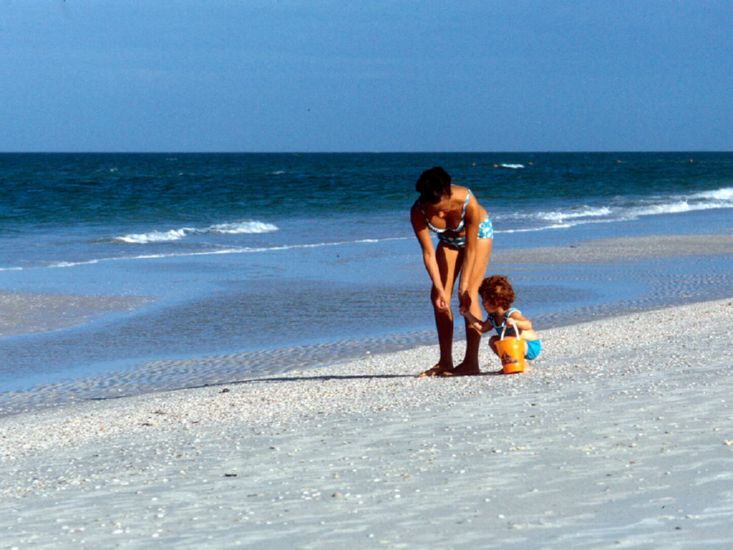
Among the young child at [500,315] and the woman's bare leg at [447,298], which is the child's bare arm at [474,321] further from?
the woman's bare leg at [447,298]

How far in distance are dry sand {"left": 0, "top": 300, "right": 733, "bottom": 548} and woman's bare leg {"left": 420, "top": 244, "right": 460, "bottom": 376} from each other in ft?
0.82

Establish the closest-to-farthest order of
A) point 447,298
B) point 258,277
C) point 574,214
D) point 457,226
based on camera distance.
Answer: point 457,226 → point 447,298 → point 258,277 → point 574,214

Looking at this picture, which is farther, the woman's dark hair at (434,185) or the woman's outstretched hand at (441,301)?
the woman's outstretched hand at (441,301)

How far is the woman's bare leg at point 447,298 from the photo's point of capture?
302 inches

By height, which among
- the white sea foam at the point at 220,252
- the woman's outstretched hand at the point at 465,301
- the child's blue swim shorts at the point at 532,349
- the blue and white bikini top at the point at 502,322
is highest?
the woman's outstretched hand at the point at 465,301

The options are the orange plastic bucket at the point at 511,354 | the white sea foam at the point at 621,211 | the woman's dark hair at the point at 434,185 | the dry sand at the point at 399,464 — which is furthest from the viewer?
the white sea foam at the point at 621,211

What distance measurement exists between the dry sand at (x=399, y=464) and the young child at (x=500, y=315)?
230 mm

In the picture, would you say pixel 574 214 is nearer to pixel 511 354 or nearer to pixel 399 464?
pixel 511 354

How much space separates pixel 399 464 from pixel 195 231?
23452mm

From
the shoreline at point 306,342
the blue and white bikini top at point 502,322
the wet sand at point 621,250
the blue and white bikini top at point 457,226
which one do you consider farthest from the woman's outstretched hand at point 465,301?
the wet sand at point 621,250

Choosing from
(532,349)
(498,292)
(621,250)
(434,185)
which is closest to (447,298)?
(498,292)

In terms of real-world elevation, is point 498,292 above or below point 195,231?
above

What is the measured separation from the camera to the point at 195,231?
27891mm

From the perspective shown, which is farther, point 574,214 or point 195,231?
point 574,214
